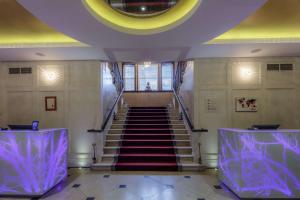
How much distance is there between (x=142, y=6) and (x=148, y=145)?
13.5ft

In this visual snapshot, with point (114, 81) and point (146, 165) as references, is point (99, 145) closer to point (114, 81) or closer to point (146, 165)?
point (146, 165)

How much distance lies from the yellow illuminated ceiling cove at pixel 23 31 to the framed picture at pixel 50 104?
1644 mm

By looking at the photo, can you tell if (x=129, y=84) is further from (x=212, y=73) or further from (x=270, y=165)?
(x=270, y=165)

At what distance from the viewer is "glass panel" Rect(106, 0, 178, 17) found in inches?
131

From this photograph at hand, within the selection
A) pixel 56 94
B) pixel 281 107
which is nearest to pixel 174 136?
pixel 281 107

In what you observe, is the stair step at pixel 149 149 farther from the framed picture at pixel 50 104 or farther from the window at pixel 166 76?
the window at pixel 166 76

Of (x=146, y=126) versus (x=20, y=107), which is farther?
(x=146, y=126)

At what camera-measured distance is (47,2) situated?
8.71 feet

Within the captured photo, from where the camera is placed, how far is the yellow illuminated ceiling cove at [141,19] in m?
3.27

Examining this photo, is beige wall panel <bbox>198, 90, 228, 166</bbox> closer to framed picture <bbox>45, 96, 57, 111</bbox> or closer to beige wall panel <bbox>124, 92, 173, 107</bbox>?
framed picture <bbox>45, 96, 57, 111</bbox>

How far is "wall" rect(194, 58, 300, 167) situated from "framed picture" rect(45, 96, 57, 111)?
407 centimetres

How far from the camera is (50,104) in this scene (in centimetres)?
599

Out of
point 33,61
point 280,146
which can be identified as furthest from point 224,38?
point 33,61

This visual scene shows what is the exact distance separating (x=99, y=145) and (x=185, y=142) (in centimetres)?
258
